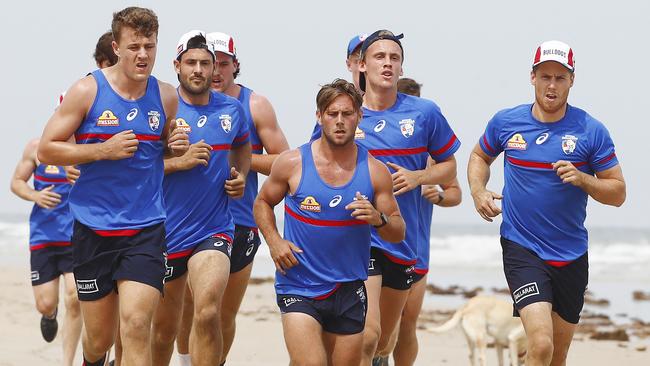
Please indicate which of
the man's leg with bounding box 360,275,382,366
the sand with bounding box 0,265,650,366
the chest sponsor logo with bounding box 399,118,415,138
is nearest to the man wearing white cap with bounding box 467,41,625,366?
the chest sponsor logo with bounding box 399,118,415,138

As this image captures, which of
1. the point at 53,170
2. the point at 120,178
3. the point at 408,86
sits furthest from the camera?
the point at 53,170

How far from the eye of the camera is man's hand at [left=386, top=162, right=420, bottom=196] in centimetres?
919

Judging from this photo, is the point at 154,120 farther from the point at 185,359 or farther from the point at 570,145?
the point at 570,145

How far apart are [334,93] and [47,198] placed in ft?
19.6

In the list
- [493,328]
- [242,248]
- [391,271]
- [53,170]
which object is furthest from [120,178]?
[493,328]

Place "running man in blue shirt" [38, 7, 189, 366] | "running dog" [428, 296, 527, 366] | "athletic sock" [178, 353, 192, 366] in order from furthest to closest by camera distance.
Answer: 1. "running dog" [428, 296, 527, 366]
2. "athletic sock" [178, 353, 192, 366]
3. "running man in blue shirt" [38, 7, 189, 366]

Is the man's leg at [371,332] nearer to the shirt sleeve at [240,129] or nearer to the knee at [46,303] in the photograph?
the shirt sleeve at [240,129]

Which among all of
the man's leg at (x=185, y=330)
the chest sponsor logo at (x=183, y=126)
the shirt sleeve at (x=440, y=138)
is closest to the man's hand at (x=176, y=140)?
the chest sponsor logo at (x=183, y=126)

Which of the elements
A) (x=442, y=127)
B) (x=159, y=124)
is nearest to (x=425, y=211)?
(x=442, y=127)

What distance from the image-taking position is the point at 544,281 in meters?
9.12

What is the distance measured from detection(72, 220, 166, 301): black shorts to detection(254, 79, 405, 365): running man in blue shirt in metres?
0.77

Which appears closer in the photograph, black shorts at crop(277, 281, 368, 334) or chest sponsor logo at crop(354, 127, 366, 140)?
black shorts at crop(277, 281, 368, 334)

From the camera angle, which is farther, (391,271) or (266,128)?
(266,128)

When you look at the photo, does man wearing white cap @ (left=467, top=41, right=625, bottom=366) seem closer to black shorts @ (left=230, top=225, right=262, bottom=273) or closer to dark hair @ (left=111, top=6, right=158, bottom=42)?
black shorts @ (left=230, top=225, right=262, bottom=273)
